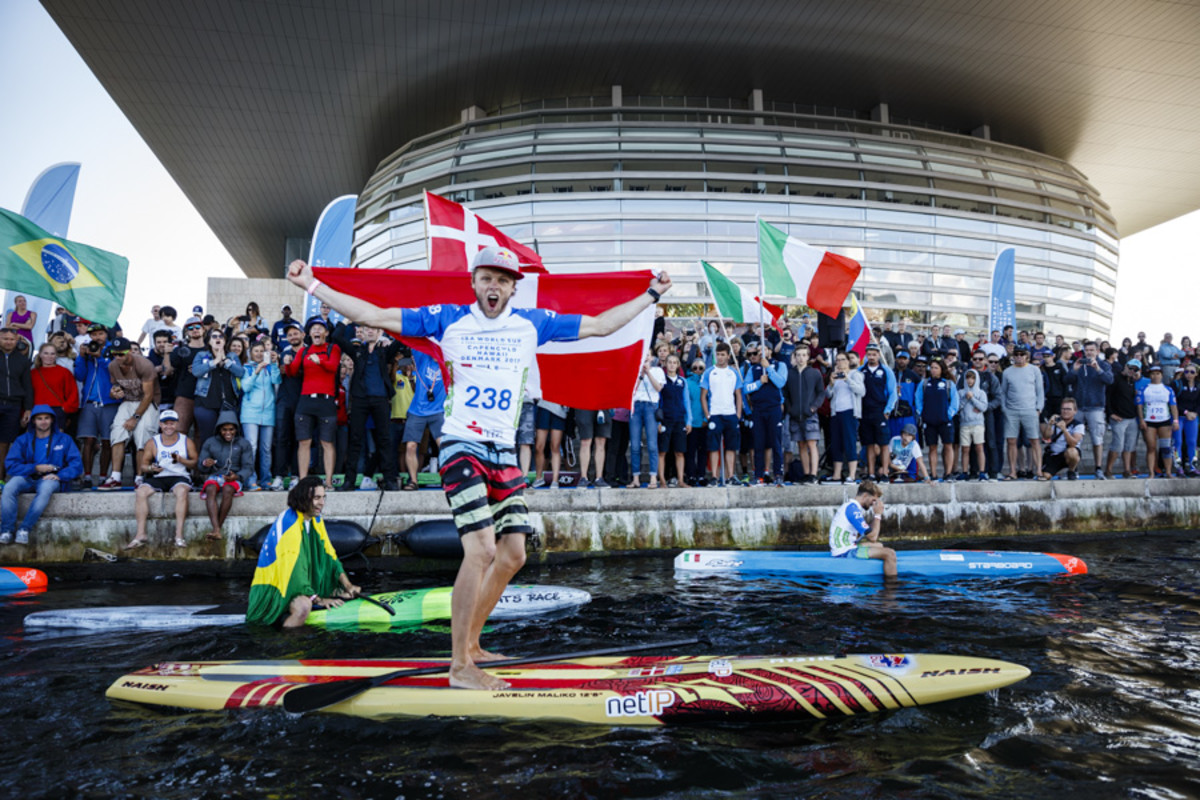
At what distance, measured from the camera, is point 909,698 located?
161 inches

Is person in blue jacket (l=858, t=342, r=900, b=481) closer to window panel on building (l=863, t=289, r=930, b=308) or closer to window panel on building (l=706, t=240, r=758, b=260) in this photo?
window panel on building (l=706, t=240, r=758, b=260)

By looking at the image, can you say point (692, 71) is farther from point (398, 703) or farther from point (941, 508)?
point (398, 703)

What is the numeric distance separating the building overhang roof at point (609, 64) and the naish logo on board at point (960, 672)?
23.8 meters

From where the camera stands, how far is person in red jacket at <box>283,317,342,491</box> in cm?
971

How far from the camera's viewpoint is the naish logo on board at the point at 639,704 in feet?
13.1

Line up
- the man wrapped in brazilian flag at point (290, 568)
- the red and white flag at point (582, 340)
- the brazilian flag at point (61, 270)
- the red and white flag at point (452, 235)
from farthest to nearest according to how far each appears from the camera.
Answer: the brazilian flag at point (61, 270) < the red and white flag at point (452, 235) < the red and white flag at point (582, 340) < the man wrapped in brazilian flag at point (290, 568)

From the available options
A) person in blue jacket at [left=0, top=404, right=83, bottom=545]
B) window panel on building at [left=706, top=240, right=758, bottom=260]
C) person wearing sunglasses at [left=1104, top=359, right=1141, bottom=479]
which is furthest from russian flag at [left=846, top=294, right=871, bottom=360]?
window panel on building at [left=706, top=240, right=758, bottom=260]

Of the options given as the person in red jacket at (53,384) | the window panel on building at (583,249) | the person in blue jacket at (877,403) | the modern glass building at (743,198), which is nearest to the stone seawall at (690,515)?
the person in blue jacket at (877,403)

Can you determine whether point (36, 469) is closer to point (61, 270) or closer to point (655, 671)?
point (61, 270)

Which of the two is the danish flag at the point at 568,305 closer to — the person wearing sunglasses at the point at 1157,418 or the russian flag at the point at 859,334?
the russian flag at the point at 859,334

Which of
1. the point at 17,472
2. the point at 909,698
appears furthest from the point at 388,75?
the point at 909,698

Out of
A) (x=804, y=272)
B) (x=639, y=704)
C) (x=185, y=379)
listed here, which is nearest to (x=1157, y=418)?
(x=804, y=272)

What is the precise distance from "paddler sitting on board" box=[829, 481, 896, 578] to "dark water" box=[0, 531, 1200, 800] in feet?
7.08

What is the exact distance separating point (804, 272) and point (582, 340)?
20.7 ft
